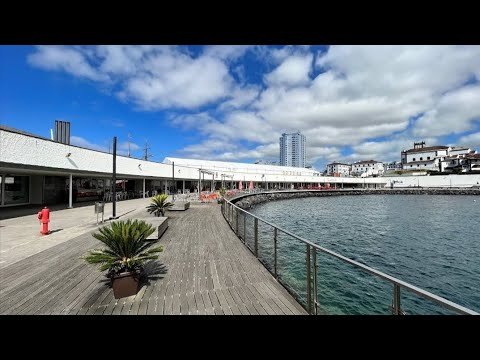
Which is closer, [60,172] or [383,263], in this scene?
[383,263]

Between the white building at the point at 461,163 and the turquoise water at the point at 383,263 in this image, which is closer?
the turquoise water at the point at 383,263

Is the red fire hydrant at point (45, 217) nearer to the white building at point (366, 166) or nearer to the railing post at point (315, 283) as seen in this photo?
the railing post at point (315, 283)

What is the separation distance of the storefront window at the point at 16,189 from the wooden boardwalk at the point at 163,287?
15.0 m

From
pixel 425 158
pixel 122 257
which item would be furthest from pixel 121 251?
pixel 425 158

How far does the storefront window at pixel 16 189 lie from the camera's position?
17.0 meters

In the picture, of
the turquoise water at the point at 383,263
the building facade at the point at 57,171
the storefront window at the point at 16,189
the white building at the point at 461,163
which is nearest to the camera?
the turquoise water at the point at 383,263

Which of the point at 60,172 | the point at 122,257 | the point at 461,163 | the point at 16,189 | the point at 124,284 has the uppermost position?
the point at 461,163

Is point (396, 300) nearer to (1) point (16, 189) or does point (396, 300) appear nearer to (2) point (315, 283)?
(2) point (315, 283)

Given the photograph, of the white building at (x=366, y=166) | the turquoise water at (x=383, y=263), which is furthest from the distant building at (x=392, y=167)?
the turquoise water at (x=383, y=263)

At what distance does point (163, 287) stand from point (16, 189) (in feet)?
66.8

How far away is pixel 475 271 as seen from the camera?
9.70m

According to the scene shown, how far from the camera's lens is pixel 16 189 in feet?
58.3

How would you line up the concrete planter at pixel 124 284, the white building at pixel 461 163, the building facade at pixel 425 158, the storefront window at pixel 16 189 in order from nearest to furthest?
the concrete planter at pixel 124 284 → the storefront window at pixel 16 189 → the white building at pixel 461 163 → the building facade at pixel 425 158
